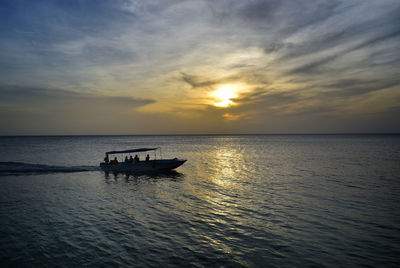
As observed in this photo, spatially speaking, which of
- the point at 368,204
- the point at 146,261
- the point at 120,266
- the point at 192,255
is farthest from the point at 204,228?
the point at 368,204

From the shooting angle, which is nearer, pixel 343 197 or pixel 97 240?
pixel 97 240

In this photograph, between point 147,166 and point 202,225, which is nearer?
point 202,225

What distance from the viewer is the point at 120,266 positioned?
32.7ft

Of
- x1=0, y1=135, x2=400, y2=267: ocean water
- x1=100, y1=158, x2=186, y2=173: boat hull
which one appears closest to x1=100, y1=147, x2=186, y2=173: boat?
x1=100, y1=158, x2=186, y2=173: boat hull

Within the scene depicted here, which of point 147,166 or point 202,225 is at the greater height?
point 147,166

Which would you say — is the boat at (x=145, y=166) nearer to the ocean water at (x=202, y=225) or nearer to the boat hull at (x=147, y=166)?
the boat hull at (x=147, y=166)

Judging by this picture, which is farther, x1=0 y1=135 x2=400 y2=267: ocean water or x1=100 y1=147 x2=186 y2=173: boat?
x1=100 y1=147 x2=186 y2=173: boat

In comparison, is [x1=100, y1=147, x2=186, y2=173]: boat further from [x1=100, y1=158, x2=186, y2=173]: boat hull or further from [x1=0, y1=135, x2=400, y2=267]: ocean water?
[x1=0, y1=135, x2=400, y2=267]: ocean water

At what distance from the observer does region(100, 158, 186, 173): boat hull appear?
37.1 m

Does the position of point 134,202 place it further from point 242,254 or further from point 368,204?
point 368,204

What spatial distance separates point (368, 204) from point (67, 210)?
24254mm

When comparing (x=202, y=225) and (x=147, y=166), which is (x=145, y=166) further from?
(x=202, y=225)

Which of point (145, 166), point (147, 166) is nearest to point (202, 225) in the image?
point (147, 166)

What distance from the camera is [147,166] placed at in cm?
3728
